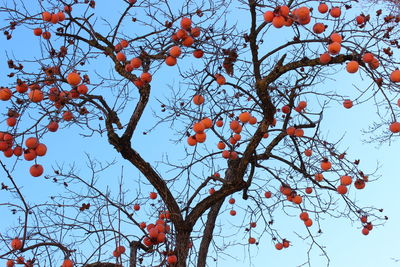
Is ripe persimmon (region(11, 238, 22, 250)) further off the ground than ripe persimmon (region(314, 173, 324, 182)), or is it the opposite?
ripe persimmon (region(314, 173, 324, 182))

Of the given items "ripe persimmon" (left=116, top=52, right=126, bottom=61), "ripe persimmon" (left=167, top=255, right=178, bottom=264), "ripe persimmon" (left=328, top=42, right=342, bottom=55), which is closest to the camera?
"ripe persimmon" (left=167, top=255, right=178, bottom=264)

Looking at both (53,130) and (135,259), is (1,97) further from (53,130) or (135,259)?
(135,259)

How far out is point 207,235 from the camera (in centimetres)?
506

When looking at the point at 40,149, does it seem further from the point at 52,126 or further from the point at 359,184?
the point at 359,184

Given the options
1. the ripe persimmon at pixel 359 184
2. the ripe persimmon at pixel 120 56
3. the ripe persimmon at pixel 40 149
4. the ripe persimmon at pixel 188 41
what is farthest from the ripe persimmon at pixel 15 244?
the ripe persimmon at pixel 359 184

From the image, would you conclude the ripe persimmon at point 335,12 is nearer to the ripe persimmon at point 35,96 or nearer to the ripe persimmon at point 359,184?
the ripe persimmon at point 359,184

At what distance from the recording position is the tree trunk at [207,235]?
16.2 ft

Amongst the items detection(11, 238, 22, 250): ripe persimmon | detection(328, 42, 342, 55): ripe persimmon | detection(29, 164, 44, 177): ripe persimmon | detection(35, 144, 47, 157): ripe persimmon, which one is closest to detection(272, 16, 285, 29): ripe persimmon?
detection(328, 42, 342, 55): ripe persimmon

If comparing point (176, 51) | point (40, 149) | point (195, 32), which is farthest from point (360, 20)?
point (40, 149)

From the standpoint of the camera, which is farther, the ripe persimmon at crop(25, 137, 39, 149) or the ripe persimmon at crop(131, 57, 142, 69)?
the ripe persimmon at crop(131, 57, 142, 69)

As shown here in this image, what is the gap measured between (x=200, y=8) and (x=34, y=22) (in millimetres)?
1519

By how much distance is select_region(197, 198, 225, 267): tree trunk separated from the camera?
16.2 ft

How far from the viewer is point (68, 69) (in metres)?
4.02

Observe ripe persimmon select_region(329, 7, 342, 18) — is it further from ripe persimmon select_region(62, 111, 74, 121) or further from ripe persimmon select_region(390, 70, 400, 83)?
ripe persimmon select_region(62, 111, 74, 121)
